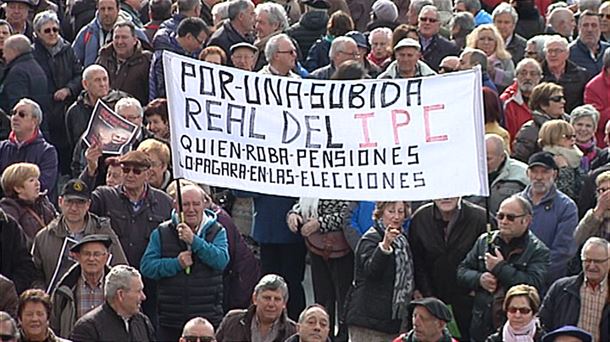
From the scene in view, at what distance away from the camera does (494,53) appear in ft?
67.1

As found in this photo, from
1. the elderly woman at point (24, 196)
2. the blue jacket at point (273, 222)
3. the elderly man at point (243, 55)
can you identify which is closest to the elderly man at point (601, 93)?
the elderly man at point (243, 55)

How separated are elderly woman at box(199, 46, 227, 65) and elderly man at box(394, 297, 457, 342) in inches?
198

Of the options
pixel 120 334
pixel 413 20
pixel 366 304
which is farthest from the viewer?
pixel 413 20

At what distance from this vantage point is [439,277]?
1645 centimetres

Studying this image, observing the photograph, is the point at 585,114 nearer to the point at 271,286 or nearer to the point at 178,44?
the point at 271,286

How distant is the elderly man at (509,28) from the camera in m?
21.4

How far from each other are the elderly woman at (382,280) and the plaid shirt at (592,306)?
1.36 m

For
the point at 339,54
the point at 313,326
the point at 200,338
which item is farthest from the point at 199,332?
the point at 339,54

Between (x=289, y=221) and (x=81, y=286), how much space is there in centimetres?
224

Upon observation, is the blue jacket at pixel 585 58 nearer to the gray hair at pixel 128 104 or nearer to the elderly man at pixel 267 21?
the elderly man at pixel 267 21

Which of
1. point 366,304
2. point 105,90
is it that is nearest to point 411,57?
point 105,90

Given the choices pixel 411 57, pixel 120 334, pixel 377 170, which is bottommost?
pixel 120 334

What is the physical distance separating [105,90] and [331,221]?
9.65ft

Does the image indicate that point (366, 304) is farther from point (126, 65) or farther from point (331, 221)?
point (126, 65)
